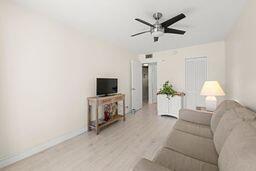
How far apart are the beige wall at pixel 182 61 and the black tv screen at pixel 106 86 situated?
2056mm

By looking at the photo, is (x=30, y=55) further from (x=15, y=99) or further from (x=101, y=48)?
(x=101, y=48)

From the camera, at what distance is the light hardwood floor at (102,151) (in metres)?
1.87

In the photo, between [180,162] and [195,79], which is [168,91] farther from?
[180,162]

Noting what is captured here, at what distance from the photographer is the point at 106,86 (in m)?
3.42

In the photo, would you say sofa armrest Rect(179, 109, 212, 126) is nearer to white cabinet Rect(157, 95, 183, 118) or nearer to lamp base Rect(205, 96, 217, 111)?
lamp base Rect(205, 96, 217, 111)

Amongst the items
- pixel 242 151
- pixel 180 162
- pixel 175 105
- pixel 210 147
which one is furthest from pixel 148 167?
pixel 175 105

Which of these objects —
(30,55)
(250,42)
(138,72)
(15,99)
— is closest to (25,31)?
(30,55)

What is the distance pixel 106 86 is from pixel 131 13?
186cm

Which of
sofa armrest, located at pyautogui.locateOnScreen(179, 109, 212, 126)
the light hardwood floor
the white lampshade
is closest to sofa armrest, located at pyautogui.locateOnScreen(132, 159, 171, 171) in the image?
the light hardwood floor

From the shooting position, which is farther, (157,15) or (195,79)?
(195,79)

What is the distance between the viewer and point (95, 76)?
3.37 metres

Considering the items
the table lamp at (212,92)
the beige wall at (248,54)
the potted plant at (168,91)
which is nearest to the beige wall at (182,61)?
the potted plant at (168,91)

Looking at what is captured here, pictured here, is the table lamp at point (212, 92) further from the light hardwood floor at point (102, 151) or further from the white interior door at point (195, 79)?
the white interior door at point (195, 79)

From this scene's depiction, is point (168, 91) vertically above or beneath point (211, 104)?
above
